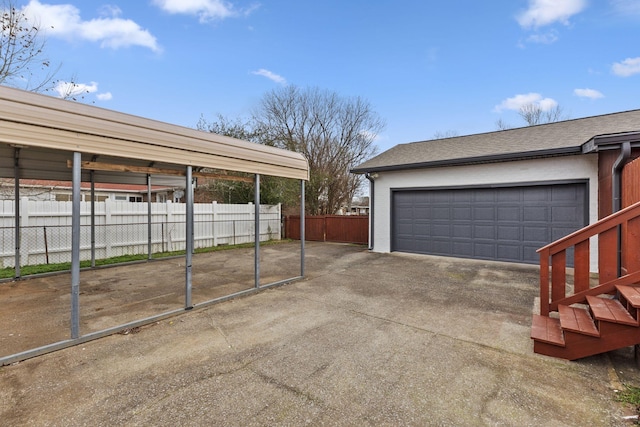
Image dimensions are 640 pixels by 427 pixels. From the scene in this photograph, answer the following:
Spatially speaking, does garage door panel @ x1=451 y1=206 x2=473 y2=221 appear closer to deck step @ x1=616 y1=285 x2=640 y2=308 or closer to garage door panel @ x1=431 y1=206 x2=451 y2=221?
garage door panel @ x1=431 y1=206 x2=451 y2=221

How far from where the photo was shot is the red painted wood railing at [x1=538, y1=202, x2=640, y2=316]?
3033mm

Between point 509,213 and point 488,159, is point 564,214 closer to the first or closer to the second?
point 509,213

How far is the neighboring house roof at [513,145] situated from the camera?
7.37 metres

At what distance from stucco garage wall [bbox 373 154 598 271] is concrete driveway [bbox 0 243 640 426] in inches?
188

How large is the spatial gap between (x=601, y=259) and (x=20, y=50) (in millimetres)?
12202

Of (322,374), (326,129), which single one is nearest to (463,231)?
(322,374)

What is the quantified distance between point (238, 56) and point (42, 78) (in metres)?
6.57

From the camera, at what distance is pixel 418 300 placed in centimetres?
490

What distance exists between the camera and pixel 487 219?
8422 millimetres

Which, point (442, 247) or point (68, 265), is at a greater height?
point (442, 247)

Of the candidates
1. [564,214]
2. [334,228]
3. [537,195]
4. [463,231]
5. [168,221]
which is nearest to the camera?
[564,214]

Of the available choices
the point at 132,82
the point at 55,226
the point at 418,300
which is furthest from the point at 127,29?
the point at 418,300

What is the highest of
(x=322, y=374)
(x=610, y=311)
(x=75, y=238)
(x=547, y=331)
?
(x=75, y=238)

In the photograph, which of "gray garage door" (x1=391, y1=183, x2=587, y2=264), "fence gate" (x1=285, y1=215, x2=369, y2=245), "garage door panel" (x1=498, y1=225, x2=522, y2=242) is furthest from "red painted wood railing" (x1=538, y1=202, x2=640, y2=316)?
"fence gate" (x1=285, y1=215, x2=369, y2=245)
